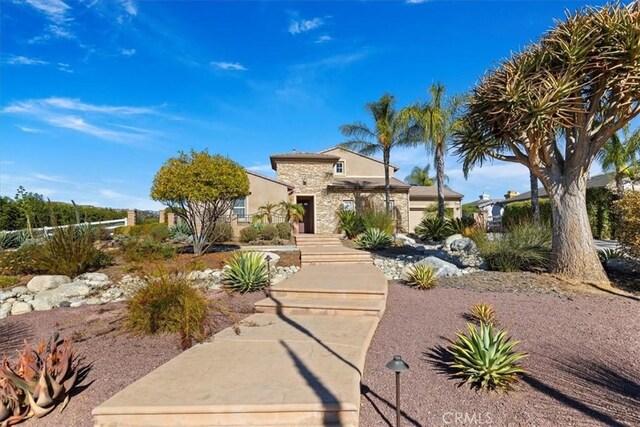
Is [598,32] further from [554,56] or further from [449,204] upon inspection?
[449,204]

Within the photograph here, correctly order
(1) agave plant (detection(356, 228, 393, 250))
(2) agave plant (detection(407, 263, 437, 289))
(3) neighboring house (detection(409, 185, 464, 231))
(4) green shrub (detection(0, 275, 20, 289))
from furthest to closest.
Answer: (3) neighboring house (detection(409, 185, 464, 231))
(1) agave plant (detection(356, 228, 393, 250))
(4) green shrub (detection(0, 275, 20, 289))
(2) agave plant (detection(407, 263, 437, 289))

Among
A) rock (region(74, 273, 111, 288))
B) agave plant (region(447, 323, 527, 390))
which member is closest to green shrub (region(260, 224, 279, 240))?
rock (region(74, 273, 111, 288))

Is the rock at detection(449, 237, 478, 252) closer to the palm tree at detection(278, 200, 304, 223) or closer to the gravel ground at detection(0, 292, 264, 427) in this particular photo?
the gravel ground at detection(0, 292, 264, 427)

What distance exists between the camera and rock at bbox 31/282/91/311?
714cm

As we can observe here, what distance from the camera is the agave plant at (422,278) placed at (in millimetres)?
7711

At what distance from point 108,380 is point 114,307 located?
338cm

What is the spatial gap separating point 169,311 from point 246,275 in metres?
2.78

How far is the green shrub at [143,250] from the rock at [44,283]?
2096 mm

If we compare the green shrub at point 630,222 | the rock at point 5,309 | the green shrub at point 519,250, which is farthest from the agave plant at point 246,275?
the green shrub at point 630,222

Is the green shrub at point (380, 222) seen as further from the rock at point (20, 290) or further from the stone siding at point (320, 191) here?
the rock at point (20, 290)

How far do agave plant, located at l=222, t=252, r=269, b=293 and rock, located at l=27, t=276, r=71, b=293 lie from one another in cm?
425

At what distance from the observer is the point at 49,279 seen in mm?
8484

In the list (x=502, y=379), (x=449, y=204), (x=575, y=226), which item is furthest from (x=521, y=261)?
(x=449, y=204)

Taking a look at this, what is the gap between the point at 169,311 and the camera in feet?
16.4
